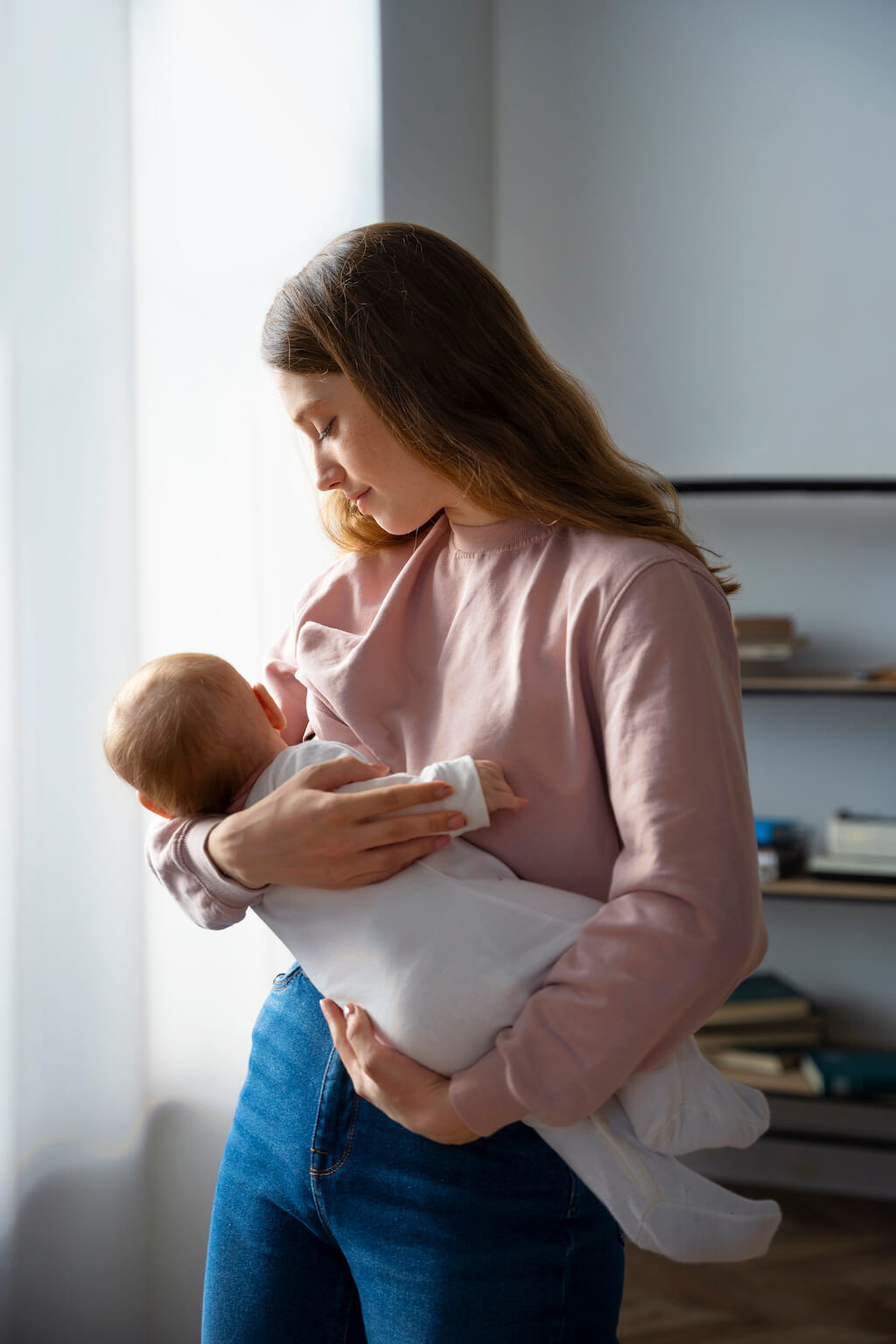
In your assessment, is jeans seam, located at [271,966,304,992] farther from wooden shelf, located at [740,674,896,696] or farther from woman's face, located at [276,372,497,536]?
wooden shelf, located at [740,674,896,696]

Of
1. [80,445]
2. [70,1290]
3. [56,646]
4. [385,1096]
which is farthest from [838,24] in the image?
[70,1290]

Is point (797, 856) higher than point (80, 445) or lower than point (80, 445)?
lower

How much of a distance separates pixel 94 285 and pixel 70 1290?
5.62 ft

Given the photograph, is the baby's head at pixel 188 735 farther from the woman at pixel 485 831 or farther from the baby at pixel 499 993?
the baby at pixel 499 993

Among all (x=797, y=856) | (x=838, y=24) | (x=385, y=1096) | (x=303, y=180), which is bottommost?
(x=797, y=856)

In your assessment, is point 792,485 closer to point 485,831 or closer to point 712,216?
point 712,216

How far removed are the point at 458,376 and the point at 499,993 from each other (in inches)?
22.9

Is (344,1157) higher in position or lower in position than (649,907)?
lower

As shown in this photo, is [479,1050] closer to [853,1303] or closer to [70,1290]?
[70,1290]

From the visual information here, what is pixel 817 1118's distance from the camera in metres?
2.76

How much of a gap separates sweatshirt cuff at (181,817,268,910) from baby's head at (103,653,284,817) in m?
0.06

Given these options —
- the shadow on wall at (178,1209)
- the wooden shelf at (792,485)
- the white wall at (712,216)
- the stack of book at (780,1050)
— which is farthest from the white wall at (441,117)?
the stack of book at (780,1050)

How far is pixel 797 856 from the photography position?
2.78 metres

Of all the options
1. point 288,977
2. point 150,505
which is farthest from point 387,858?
point 150,505
